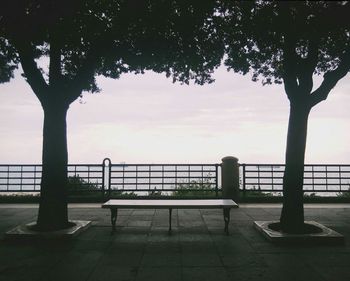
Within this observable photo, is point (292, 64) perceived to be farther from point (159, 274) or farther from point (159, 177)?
point (159, 177)

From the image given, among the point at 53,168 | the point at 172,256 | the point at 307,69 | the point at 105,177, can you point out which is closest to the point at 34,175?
the point at 105,177

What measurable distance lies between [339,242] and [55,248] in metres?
5.59

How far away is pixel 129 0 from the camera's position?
21.3ft

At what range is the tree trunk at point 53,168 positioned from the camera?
24.2 ft

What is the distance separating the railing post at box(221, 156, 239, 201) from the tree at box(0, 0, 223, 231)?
16.3 ft

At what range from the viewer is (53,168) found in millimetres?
7438

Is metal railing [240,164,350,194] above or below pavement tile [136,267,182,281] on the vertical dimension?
above

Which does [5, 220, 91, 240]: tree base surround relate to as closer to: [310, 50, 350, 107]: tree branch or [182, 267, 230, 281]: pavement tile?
[182, 267, 230, 281]: pavement tile

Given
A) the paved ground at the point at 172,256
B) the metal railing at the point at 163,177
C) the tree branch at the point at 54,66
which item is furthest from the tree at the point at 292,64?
the metal railing at the point at 163,177

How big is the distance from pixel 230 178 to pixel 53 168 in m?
6.91

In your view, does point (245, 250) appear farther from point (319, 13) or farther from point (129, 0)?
point (129, 0)

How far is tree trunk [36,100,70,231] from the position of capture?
7.37 metres

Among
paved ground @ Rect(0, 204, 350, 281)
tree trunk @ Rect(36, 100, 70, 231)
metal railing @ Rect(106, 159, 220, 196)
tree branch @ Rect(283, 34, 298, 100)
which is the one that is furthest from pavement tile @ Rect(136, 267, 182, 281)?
metal railing @ Rect(106, 159, 220, 196)

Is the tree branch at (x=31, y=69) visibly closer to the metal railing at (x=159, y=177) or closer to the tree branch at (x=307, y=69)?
the tree branch at (x=307, y=69)
